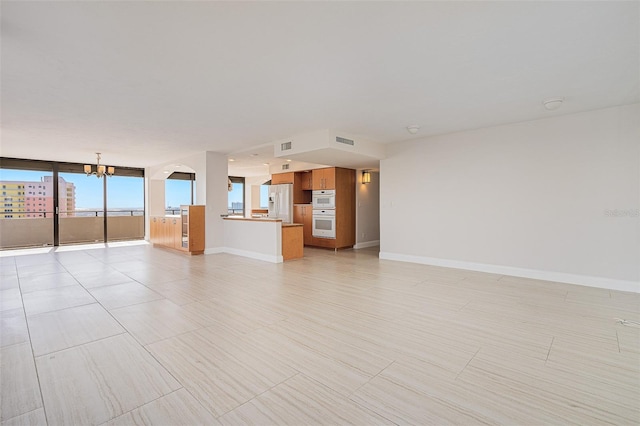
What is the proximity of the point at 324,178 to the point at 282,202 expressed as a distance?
1760 mm

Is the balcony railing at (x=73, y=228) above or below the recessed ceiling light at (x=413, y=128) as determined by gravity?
below

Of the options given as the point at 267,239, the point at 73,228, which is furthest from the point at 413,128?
the point at 73,228

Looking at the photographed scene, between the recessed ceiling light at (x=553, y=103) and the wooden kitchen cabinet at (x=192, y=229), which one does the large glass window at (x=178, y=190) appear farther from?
the recessed ceiling light at (x=553, y=103)

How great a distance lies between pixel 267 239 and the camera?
6.55 meters

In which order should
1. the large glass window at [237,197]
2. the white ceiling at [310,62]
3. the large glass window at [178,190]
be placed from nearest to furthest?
the white ceiling at [310,62] < the large glass window at [178,190] < the large glass window at [237,197]

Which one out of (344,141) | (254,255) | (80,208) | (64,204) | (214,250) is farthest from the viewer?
(80,208)

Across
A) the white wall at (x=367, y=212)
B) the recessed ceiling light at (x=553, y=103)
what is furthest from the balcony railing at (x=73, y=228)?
the recessed ceiling light at (x=553, y=103)

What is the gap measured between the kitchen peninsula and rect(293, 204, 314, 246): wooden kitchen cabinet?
172 centimetres

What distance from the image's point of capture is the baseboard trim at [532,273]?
13.5 ft

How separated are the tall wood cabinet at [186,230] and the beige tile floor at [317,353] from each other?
2.81m

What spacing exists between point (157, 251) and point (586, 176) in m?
9.41

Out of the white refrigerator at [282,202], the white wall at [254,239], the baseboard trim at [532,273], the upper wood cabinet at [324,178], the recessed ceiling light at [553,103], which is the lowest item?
the baseboard trim at [532,273]

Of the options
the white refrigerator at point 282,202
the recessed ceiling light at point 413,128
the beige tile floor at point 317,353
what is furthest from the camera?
the white refrigerator at point 282,202

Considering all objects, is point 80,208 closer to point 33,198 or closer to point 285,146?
point 33,198
